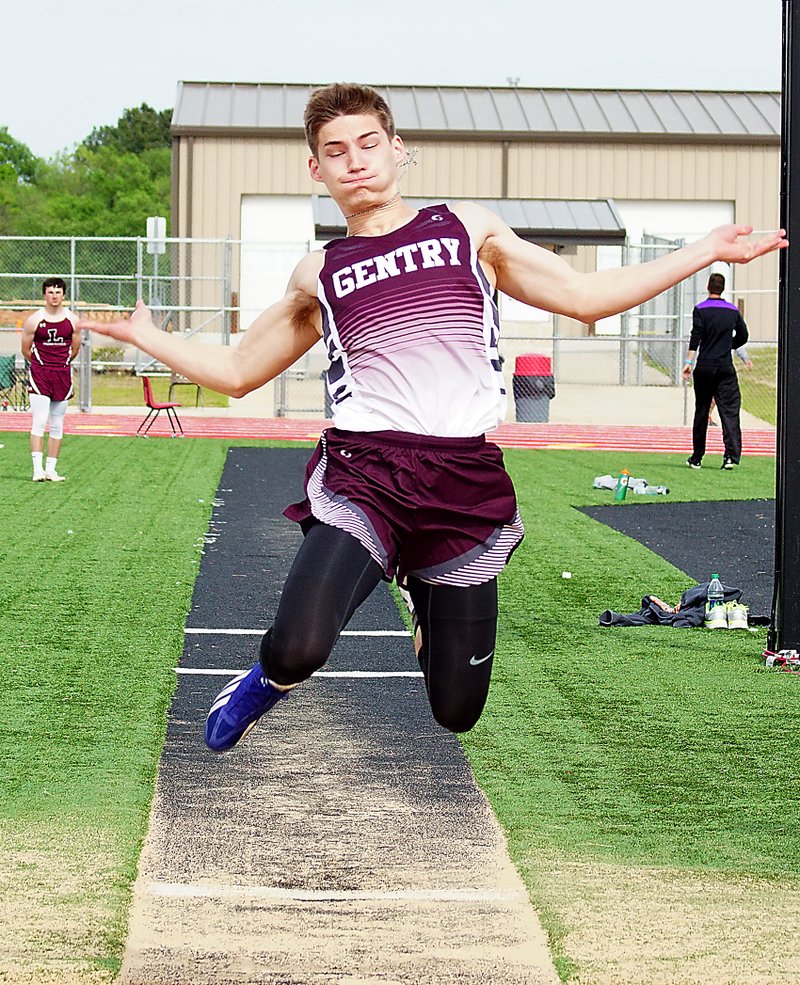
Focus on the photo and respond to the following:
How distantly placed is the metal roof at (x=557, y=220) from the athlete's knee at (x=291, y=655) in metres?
27.6

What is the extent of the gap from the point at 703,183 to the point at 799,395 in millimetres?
39348

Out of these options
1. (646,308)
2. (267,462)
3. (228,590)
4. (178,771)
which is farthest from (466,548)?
(646,308)

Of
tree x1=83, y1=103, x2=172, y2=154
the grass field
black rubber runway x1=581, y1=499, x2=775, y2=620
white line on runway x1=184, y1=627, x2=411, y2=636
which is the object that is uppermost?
tree x1=83, y1=103, x2=172, y2=154

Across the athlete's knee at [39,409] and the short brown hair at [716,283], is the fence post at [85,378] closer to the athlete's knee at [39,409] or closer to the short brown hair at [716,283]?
the athlete's knee at [39,409]

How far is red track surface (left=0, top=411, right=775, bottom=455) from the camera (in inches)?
934

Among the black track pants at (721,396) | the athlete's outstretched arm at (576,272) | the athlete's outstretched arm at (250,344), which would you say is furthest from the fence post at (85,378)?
the athlete's outstretched arm at (576,272)

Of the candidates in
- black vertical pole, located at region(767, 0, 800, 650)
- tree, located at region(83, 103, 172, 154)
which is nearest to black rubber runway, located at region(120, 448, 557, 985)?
black vertical pole, located at region(767, 0, 800, 650)

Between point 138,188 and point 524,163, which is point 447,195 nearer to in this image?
point 524,163

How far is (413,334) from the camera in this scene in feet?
15.1

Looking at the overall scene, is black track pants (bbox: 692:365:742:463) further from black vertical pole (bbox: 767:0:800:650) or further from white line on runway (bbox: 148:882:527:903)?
white line on runway (bbox: 148:882:527:903)

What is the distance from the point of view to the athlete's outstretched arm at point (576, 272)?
471cm

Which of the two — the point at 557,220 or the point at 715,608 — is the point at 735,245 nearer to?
the point at 715,608

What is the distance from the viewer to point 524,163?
45.4m

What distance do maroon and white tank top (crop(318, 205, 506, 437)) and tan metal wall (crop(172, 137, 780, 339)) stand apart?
40114 mm
